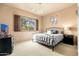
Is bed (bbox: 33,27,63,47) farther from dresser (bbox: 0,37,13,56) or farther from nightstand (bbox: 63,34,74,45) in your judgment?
dresser (bbox: 0,37,13,56)

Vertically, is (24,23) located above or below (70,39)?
above

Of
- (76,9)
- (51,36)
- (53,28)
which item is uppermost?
(76,9)

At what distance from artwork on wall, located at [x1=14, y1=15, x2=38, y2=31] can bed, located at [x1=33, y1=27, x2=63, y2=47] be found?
0.16 meters

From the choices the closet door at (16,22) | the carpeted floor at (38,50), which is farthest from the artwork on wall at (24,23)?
the carpeted floor at (38,50)

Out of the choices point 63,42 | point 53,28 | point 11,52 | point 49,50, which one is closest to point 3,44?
point 11,52

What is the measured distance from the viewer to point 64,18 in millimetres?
1574

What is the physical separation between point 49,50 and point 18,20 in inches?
29.6

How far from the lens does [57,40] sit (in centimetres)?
156

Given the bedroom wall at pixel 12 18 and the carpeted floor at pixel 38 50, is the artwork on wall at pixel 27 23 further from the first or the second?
the carpeted floor at pixel 38 50

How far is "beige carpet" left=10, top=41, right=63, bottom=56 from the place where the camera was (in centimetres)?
149

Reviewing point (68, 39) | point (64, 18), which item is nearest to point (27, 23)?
point (64, 18)

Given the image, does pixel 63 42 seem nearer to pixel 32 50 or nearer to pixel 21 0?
pixel 32 50

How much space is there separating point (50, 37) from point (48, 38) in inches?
1.6

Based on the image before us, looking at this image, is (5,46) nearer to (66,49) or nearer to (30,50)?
(30,50)
